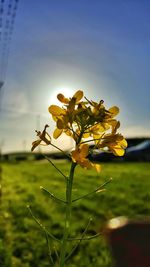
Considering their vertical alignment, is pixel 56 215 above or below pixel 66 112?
below

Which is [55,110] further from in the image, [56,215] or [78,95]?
[56,215]

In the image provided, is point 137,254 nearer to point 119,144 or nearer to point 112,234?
point 112,234

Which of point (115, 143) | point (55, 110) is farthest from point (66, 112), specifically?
point (115, 143)

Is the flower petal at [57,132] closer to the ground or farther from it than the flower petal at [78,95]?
closer to the ground

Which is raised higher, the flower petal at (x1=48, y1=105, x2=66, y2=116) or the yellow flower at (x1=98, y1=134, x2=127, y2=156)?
the flower petal at (x1=48, y1=105, x2=66, y2=116)

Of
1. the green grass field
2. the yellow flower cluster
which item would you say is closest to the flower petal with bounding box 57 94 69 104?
the yellow flower cluster

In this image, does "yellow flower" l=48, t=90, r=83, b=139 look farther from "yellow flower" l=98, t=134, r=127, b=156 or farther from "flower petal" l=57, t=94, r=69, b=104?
"yellow flower" l=98, t=134, r=127, b=156

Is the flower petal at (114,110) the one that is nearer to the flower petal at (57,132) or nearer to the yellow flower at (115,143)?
the yellow flower at (115,143)

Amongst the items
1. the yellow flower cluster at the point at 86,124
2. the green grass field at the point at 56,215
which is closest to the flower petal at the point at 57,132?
the yellow flower cluster at the point at 86,124
